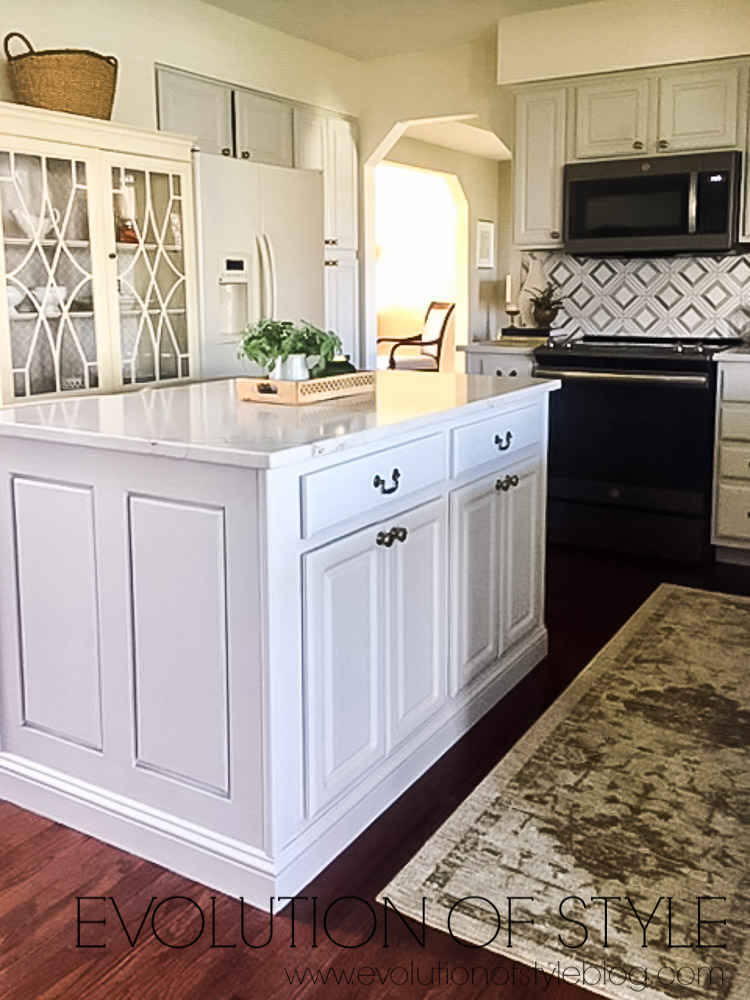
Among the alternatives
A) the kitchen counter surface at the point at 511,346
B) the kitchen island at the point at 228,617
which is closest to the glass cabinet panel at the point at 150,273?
the kitchen counter surface at the point at 511,346

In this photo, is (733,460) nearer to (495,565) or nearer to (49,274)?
(495,565)

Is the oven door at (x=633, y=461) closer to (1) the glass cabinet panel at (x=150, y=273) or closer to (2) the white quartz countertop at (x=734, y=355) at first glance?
(2) the white quartz countertop at (x=734, y=355)

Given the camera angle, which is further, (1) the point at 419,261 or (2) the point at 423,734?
(1) the point at 419,261

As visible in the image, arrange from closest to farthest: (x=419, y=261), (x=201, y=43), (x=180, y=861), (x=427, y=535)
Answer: (x=180, y=861), (x=427, y=535), (x=201, y=43), (x=419, y=261)

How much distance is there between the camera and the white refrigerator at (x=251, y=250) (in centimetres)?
431

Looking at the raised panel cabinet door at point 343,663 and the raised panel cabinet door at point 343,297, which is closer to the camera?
the raised panel cabinet door at point 343,663

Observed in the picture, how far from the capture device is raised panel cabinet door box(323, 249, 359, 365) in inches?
221

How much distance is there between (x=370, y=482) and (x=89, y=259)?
227cm

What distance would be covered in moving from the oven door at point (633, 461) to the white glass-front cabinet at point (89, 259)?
1859 millimetres

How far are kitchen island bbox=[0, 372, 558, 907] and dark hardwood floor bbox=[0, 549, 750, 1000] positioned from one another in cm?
6

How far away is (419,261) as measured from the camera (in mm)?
11023

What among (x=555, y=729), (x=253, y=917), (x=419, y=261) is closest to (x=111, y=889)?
(x=253, y=917)

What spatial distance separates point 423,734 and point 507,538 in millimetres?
666

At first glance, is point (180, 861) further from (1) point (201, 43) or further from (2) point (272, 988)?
(1) point (201, 43)
